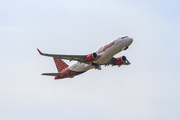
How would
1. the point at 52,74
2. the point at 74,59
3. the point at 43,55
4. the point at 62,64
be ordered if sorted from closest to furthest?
the point at 43,55
the point at 74,59
the point at 52,74
the point at 62,64

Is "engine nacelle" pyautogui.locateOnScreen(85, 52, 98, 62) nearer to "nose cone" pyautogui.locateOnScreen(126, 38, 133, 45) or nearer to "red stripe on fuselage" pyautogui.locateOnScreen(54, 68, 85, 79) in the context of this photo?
"nose cone" pyautogui.locateOnScreen(126, 38, 133, 45)

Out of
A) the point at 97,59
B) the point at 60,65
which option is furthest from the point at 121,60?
the point at 60,65

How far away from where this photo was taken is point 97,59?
61.2 meters

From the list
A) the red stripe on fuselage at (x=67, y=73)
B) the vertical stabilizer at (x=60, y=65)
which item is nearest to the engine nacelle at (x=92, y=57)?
the red stripe on fuselage at (x=67, y=73)

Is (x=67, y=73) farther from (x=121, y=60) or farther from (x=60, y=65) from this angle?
(x=121, y=60)

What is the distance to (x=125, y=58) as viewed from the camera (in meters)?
67.6

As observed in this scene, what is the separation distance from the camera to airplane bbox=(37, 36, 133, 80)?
195ft

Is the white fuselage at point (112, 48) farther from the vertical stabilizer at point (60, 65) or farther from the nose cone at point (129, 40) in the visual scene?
the vertical stabilizer at point (60, 65)

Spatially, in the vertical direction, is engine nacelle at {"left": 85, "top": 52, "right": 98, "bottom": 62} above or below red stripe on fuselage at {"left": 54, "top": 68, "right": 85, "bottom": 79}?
below

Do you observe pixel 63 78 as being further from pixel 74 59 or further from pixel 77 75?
pixel 74 59

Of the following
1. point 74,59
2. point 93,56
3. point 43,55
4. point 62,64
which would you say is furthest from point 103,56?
point 62,64

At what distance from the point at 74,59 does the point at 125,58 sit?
37.8 feet

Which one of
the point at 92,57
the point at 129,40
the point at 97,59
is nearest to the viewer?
the point at 129,40

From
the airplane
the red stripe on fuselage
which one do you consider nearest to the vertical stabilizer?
the airplane
